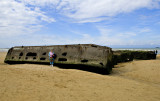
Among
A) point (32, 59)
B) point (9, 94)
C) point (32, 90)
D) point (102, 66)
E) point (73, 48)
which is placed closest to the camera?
point (9, 94)

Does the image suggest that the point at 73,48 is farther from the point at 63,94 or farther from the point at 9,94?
the point at 9,94

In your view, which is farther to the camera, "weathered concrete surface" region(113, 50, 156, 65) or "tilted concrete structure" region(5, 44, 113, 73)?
"weathered concrete surface" region(113, 50, 156, 65)

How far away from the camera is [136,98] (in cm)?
372

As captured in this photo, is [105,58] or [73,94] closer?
[73,94]

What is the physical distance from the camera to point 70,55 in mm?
8062

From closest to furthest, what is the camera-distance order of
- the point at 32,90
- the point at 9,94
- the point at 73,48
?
the point at 9,94, the point at 32,90, the point at 73,48

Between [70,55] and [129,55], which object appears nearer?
[70,55]

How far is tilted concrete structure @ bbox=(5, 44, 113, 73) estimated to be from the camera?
7.29m

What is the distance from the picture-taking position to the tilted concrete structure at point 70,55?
287 inches

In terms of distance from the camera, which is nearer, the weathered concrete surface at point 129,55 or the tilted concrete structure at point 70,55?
the tilted concrete structure at point 70,55

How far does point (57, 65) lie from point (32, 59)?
217cm

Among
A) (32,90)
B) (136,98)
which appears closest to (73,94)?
(32,90)

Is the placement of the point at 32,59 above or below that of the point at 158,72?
above

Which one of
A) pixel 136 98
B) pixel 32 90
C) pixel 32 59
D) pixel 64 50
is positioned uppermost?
pixel 64 50
